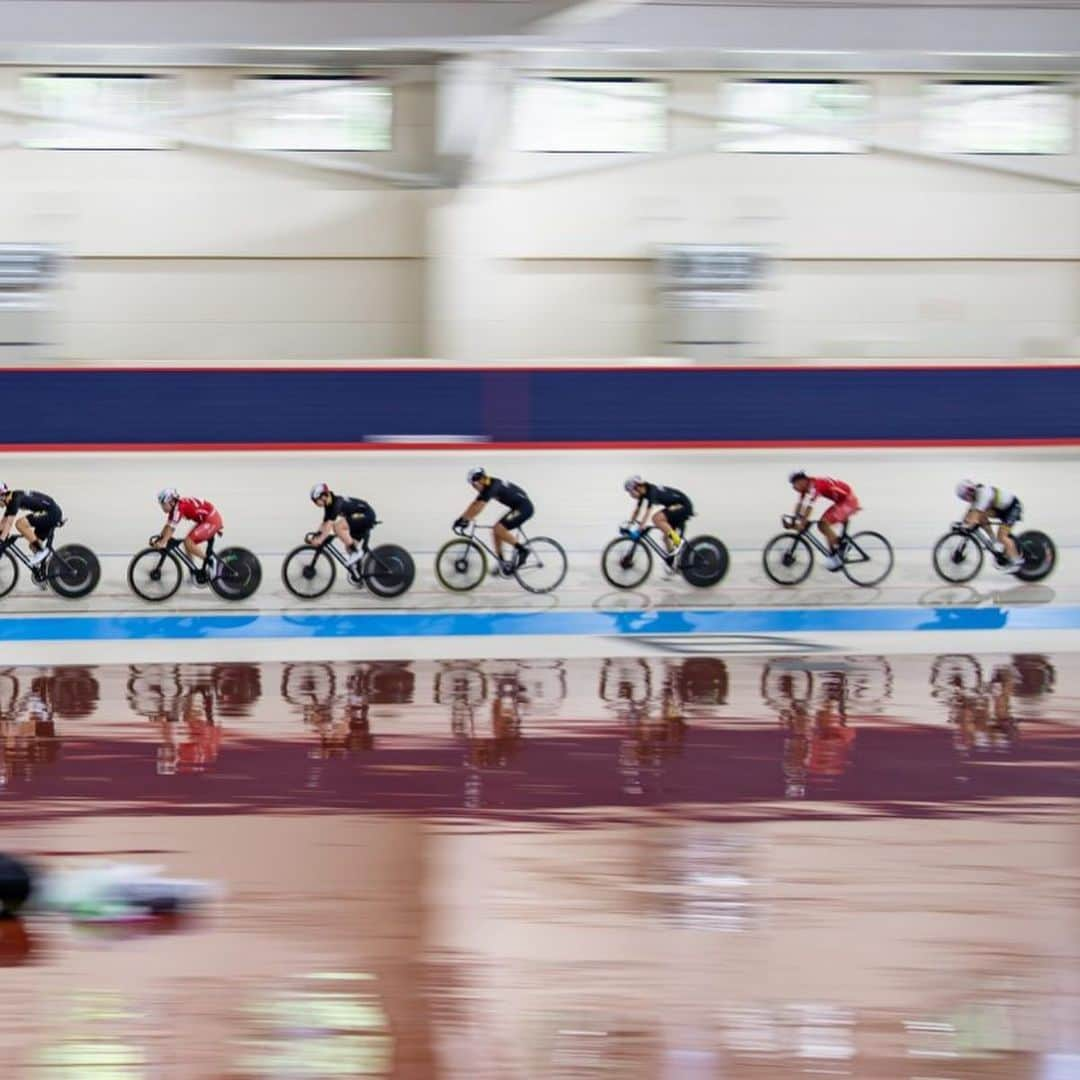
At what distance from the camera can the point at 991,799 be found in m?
8.91

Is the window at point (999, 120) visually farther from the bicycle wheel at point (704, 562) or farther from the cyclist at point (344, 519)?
the cyclist at point (344, 519)

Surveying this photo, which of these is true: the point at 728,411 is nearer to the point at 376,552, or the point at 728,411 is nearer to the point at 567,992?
the point at 376,552

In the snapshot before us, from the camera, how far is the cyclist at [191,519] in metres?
15.4

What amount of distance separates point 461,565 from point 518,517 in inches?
27.9

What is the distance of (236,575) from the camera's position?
614 inches

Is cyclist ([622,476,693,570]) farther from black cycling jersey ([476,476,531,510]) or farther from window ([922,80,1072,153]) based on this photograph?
window ([922,80,1072,153])

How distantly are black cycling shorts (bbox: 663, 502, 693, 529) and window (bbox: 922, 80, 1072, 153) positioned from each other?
212 inches

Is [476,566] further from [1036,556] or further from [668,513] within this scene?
[1036,556]

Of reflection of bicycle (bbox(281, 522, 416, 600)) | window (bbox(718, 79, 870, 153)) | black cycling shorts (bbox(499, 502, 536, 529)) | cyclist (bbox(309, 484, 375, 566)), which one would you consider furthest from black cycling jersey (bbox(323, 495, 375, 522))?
window (bbox(718, 79, 870, 153))

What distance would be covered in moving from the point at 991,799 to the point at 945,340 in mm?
10647

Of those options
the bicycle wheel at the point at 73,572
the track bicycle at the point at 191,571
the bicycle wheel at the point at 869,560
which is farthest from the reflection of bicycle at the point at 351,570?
the bicycle wheel at the point at 869,560

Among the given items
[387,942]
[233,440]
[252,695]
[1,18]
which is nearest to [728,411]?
[233,440]

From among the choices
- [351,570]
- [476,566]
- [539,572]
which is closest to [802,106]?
[539,572]

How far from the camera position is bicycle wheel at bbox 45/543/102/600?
15.4 meters
